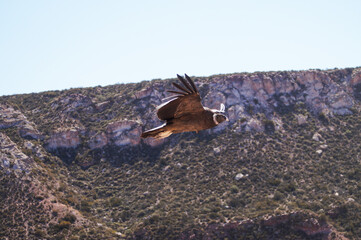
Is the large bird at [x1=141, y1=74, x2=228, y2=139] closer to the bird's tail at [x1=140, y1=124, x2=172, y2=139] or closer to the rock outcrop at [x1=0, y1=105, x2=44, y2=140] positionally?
the bird's tail at [x1=140, y1=124, x2=172, y2=139]

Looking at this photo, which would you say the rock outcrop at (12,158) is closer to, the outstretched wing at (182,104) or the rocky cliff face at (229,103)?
the rocky cliff face at (229,103)

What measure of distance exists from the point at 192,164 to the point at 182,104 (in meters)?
39.3

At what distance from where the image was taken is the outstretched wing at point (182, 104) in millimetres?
7812

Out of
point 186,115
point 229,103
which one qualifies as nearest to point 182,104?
point 186,115

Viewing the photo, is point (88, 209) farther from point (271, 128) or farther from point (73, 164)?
point (271, 128)

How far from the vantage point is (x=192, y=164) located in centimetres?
4694

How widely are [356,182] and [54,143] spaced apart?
34.3m

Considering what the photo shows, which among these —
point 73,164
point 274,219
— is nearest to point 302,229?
point 274,219

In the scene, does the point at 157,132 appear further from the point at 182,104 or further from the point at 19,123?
the point at 19,123

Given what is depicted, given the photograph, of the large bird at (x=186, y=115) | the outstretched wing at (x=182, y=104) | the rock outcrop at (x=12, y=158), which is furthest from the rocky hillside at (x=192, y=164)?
the outstretched wing at (x=182, y=104)

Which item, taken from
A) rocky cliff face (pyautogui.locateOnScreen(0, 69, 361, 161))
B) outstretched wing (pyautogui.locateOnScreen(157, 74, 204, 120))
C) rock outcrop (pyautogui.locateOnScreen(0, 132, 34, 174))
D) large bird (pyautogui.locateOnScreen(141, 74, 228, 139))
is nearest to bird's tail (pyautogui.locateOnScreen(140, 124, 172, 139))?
large bird (pyautogui.locateOnScreen(141, 74, 228, 139))

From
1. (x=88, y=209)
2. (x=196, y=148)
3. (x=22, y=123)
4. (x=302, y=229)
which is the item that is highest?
(x=22, y=123)

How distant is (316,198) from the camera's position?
3928 centimetres

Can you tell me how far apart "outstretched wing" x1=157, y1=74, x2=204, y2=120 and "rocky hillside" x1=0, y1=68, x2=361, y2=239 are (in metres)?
28.8
